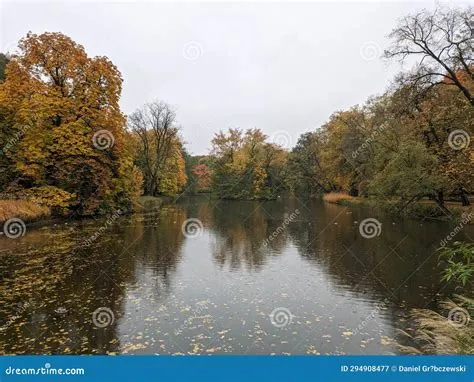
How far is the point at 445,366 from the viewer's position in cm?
480

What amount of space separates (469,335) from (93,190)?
24.3 meters

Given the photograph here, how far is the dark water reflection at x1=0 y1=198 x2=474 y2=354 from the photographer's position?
6.59m

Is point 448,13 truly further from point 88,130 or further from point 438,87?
point 88,130

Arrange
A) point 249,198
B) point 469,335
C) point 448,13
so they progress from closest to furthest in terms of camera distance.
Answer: point 469,335 < point 448,13 < point 249,198

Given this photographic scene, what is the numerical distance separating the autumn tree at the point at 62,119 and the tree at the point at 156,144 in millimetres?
22167

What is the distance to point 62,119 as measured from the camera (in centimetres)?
2350

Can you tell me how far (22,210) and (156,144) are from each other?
107 ft

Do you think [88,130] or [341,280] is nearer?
[341,280]

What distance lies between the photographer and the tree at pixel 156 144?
47938 millimetres

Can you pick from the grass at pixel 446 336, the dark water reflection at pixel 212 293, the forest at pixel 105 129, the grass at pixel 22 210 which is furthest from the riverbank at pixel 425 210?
the grass at pixel 22 210

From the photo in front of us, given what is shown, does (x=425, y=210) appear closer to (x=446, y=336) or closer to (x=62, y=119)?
(x=446, y=336)

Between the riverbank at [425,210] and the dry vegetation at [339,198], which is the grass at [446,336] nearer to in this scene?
the riverbank at [425,210]

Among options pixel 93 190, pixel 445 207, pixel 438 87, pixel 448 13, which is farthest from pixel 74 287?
pixel 445 207

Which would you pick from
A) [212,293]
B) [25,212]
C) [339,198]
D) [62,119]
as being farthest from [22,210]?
[339,198]
